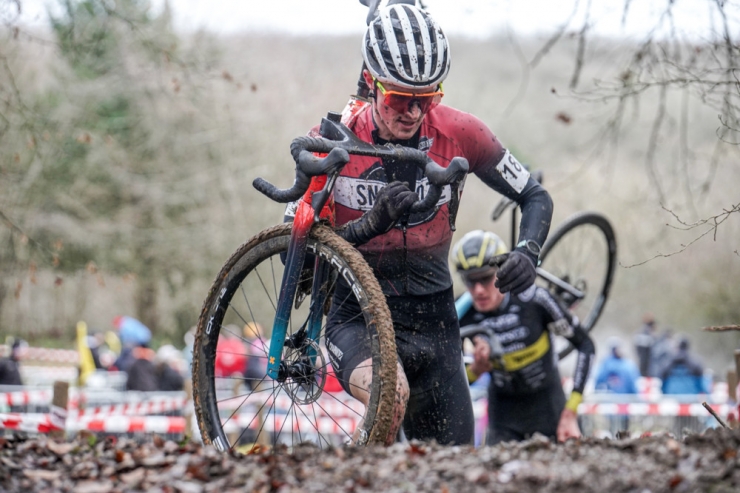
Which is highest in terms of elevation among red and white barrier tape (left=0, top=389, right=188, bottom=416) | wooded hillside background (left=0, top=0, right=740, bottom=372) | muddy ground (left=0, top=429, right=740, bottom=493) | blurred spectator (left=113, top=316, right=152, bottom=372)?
wooded hillside background (left=0, top=0, right=740, bottom=372)

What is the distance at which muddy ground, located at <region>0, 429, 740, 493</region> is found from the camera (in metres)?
2.89

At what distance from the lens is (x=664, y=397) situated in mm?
13195

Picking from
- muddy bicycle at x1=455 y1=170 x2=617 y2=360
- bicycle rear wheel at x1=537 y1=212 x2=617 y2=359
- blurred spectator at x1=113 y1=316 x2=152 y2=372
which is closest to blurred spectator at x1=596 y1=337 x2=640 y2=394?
bicycle rear wheel at x1=537 y1=212 x2=617 y2=359

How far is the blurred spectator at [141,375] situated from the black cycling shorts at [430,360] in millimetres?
10062

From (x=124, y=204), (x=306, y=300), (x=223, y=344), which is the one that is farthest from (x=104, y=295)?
(x=306, y=300)

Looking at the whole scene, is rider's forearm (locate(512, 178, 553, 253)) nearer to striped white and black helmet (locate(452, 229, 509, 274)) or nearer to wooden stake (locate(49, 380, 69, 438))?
striped white and black helmet (locate(452, 229, 509, 274))

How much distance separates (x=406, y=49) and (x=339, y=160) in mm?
771

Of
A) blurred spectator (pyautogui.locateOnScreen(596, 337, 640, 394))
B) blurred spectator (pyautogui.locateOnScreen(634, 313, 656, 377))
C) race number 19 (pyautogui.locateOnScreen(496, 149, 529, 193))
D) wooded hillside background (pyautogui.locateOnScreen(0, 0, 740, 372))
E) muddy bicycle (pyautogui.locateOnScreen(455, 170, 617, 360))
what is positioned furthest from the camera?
wooded hillside background (pyautogui.locateOnScreen(0, 0, 740, 372))

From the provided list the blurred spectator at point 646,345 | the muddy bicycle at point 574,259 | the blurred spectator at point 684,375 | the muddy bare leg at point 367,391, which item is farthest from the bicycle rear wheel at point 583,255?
the blurred spectator at point 646,345

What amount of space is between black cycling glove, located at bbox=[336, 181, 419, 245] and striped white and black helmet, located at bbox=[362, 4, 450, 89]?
603mm

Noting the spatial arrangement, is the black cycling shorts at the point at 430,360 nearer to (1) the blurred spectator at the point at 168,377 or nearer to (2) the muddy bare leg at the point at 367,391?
(2) the muddy bare leg at the point at 367,391

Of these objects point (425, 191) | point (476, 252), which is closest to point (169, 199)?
point (476, 252)

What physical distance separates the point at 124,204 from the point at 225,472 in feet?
93.1

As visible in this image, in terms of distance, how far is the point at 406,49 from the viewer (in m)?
4.39
